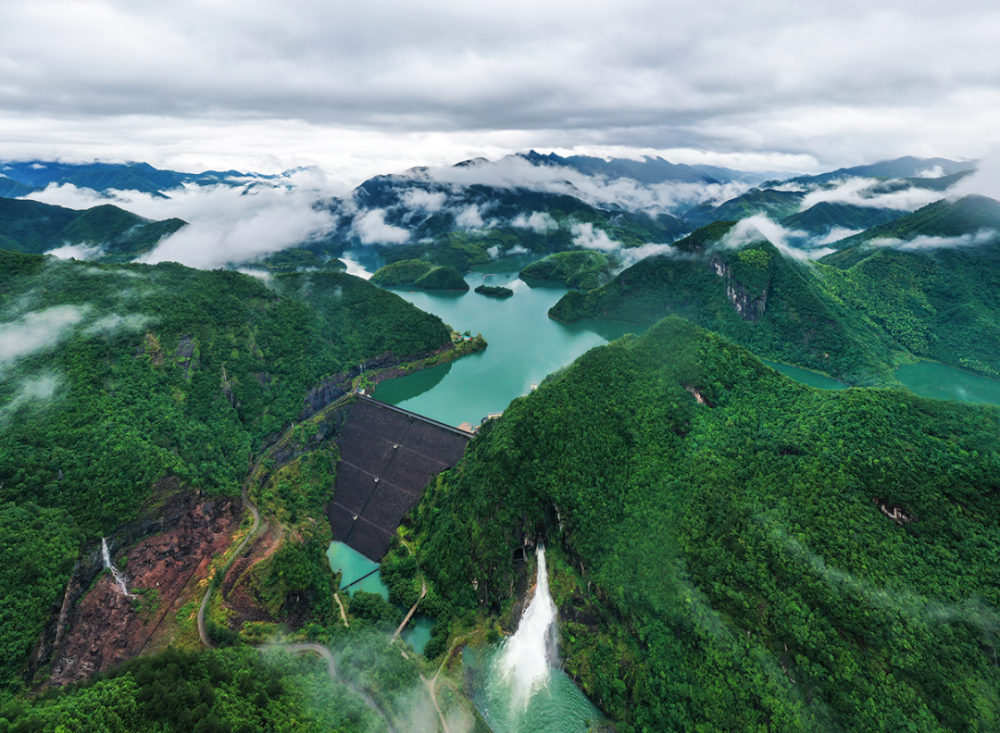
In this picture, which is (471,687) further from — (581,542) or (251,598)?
(251,598)

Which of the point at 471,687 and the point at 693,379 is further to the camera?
the point at 693,379

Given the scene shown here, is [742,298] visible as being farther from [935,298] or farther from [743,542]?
[743,542]

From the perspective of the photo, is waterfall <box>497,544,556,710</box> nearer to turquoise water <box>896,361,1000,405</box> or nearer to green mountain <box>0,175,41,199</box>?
turquoise water <box>896,361,1000,405</box>

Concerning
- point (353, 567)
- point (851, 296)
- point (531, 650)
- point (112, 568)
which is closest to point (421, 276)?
point (851, 296)

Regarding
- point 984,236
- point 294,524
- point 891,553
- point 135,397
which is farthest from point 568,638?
point 984,236

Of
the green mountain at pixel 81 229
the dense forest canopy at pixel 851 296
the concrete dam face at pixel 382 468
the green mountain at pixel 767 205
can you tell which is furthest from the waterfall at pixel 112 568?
the green mountain at pixel 767 205
